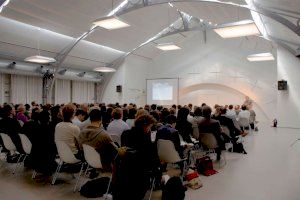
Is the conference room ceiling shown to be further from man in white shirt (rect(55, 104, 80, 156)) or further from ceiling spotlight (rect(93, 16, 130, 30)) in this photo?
man in white shirt (rect(55, 104, 80, 156))

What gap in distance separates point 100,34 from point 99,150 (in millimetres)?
9530

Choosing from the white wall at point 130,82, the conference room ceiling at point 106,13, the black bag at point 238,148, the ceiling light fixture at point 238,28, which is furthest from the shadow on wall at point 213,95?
the black bag at point 238,148

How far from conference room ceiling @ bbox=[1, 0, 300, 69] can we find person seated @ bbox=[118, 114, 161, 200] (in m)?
4.66

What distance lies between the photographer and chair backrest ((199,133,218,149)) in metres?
5.23

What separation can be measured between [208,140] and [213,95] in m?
11.7

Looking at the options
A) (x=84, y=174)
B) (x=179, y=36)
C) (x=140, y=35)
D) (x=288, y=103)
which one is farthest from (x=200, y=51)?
(x=84, y=174)

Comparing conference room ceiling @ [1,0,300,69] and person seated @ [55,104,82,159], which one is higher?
conference room ceiling @ [1,0,300,69]

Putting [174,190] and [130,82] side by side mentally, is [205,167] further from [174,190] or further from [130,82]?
[130,82]

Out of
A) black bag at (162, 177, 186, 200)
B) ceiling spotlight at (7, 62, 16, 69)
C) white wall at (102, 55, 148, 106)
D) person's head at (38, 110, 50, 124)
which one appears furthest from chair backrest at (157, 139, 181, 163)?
white wall at (102, 55, 148, 106)

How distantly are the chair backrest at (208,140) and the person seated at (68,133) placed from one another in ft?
8.24

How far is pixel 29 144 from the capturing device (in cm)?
427

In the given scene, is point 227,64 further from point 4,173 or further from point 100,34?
point 4,173

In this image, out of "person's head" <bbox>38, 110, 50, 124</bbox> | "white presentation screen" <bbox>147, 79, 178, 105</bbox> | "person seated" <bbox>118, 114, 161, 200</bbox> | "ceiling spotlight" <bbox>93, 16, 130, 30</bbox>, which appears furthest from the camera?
"white presentation screen" <bbox>147, 79, 178, 105</bbox>

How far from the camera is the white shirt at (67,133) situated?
3980mm
